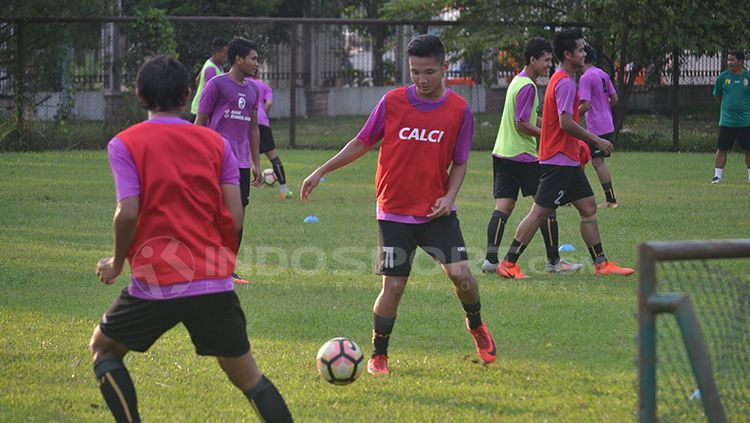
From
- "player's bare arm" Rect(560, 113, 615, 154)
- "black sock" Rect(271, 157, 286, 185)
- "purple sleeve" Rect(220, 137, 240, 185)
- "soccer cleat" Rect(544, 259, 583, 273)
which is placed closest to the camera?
"purple sleeve" Rect(220, 137, 240, 185)

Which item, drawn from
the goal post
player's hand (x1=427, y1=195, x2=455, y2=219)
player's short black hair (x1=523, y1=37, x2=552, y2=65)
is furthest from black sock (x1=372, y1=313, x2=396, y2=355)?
player's short black hair (x1=523, y1=37, x2=552, y2=65)

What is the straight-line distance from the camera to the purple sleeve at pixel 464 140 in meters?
6.11

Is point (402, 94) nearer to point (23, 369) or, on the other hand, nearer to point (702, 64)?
point (23, 369)

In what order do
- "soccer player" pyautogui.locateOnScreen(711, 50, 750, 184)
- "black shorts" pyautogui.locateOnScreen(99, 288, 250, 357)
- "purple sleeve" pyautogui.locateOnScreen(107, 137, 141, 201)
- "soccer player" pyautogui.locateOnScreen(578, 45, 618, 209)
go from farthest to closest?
"soccer player" pyautogui.locateOnScreen(711, 50, 750, 184)
"soccer player" pyautogui.locateOnScreen(578, 45, 618, 209)
"black shorts" pyautogui.locateOnScreen(99, 288, 250, 357)
"purple sleeve" pyautogui.locateOnScreen(107, 137, 141, 201)

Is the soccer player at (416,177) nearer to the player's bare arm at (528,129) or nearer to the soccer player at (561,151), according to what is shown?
the soccer player at (561,151)

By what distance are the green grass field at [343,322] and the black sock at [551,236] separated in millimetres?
288

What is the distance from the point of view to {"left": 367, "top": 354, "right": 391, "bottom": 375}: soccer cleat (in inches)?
243

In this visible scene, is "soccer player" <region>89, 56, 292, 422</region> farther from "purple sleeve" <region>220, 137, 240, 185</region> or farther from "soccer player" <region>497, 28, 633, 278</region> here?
"soccer player" <region>497, 28, 633, 278</region>

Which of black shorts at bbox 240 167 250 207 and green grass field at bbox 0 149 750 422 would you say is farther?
black shorts at bbox 240 167 250 207

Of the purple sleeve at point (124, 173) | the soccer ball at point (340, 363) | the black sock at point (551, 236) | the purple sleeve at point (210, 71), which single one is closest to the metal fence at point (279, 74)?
the purple sleeve at point (210, 71)

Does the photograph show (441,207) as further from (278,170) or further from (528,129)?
(278,170)

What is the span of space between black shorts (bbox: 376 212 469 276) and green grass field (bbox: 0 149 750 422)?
64 centimetres

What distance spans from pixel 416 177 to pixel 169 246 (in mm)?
2148

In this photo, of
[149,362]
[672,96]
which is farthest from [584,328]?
[672,96]
